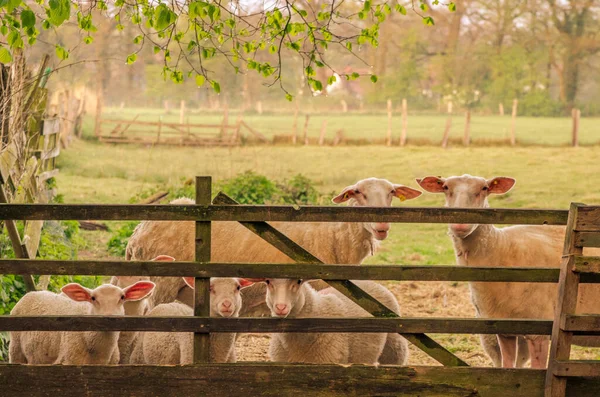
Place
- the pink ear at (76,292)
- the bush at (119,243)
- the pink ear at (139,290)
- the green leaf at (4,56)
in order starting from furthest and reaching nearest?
the bush at (119,243) < the green leaf at (4,56) < the pink ear at (139,290) < the pink ear at (76,292)

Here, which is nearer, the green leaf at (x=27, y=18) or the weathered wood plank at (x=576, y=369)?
the weathered wood plank at (x=576, y=369)

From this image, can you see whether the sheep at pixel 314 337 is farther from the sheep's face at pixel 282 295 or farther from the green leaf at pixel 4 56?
the green leaf at pixel 4 56

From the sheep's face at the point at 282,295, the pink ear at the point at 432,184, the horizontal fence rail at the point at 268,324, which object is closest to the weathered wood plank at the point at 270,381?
the horizontal fence rail at the point at 268,324

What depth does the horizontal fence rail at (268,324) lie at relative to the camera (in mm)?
5660

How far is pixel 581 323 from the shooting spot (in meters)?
5.57

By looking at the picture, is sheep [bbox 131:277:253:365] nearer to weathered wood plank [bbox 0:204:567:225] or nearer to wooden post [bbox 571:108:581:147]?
weathered wood plank [bbox 0:204:567:225]

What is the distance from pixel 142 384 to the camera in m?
5.71

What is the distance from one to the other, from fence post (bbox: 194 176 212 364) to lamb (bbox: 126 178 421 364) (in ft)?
7.90

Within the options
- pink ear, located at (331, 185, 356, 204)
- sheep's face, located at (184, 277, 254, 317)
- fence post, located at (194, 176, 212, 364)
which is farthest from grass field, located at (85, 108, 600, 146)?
fence post, located at (194, 176, 212, 364)

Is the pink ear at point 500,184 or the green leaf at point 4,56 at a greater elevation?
the green leaf at point 4,56

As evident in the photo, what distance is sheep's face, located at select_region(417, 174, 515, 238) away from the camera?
7.59m

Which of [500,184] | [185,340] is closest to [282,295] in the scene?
[185,340]

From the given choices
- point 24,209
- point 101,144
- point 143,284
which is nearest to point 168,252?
point 143,284

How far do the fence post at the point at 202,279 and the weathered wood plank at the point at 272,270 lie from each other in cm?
7
